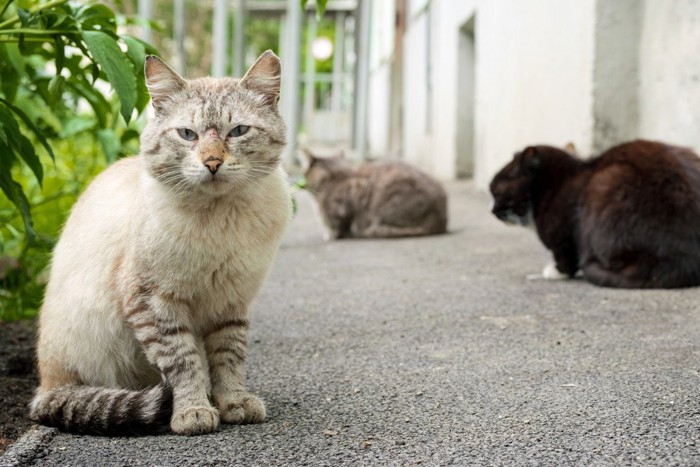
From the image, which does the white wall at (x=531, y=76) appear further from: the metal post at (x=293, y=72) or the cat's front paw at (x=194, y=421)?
the cat's front paw at (x=194, y=421)

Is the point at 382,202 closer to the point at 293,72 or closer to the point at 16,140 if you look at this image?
the point at 16,140

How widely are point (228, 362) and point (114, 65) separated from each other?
36.7 inches

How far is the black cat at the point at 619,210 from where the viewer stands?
3.94 metres

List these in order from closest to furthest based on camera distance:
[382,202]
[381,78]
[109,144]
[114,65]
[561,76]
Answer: [114,65] → [109,144] → [561,76] → [382,202] → [381,78]

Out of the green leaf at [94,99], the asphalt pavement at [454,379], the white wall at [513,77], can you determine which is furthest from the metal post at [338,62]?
the green leaf at [94,99]

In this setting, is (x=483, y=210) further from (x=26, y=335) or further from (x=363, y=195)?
(x=26, y=335)

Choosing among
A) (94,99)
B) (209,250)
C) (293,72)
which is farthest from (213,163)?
(293,72)

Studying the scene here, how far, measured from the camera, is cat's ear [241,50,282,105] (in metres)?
2.49

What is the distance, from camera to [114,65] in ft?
7.79

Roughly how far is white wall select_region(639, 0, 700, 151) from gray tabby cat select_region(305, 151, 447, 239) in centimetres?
171

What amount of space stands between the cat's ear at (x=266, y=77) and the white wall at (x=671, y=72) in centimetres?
303

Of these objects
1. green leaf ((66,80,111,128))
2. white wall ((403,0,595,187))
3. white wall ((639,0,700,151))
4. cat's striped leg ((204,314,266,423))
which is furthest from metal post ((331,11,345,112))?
cat's striped leg ((204,314,266,423))

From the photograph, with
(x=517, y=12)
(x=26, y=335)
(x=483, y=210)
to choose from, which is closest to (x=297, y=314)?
(x=26, y=335)

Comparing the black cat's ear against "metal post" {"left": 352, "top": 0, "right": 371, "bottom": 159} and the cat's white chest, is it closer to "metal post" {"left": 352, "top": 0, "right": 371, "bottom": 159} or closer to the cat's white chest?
the cat's white chest
